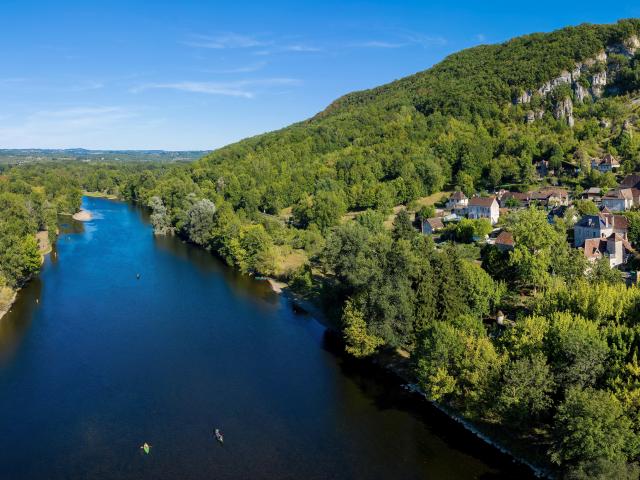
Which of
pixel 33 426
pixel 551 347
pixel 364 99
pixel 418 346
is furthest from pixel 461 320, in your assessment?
pixel 364 99

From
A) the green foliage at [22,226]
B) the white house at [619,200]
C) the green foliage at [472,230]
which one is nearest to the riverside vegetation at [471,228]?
the green foliage at [472,230]

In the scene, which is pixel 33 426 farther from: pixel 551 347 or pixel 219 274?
pixel 219 274

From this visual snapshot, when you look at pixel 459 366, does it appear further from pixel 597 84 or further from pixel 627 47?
pixel 627 47

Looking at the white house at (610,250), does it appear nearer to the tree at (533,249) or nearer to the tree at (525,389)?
the tree at (533,249)

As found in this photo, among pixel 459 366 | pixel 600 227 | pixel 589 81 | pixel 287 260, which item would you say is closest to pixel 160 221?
pixel 287 260

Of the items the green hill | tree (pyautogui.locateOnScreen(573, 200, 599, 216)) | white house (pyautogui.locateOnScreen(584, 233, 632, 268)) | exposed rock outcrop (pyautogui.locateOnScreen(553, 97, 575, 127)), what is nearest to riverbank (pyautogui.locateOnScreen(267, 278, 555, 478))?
white house (pyautogui.locateOnScreen(584, 233, 632, 268))

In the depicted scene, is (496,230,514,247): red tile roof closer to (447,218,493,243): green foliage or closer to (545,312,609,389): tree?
(447,218,493,243): green foliage
